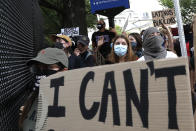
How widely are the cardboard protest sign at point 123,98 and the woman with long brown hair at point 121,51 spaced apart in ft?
6.61

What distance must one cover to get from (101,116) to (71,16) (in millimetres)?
9144

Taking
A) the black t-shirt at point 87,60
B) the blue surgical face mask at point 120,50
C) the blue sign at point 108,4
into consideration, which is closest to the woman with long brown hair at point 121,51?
the blue surgical face mask at point 120,50

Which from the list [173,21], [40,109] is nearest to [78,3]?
[173,21]

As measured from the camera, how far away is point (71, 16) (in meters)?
11.0

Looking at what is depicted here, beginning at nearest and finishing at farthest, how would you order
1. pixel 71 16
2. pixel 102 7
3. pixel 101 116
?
pixel 101 116 → pixel 102 7 → pixel 71 16

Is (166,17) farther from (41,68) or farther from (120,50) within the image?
(41,68)

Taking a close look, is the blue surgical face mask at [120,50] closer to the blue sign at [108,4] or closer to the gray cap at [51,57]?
the gray cap at [51,57]

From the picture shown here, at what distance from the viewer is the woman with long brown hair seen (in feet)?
13.9

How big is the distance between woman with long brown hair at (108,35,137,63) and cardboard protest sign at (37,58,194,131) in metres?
2.01

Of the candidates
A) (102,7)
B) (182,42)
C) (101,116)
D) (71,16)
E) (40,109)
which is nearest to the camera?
(101,116)

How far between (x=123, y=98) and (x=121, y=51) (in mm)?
2257

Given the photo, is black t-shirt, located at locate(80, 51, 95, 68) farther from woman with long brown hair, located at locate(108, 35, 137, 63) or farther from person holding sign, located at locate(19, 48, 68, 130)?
person holding sign, located at locate(19, 48, 68, 130)

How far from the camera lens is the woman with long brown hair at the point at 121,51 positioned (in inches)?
167

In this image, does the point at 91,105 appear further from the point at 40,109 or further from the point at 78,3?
the point at 78,3
